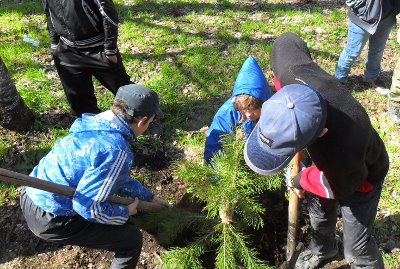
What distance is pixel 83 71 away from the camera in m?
4.04

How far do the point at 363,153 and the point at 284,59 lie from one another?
2.85ft

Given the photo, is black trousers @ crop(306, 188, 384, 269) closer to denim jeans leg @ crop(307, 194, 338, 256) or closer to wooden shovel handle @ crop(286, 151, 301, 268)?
denim jeans leg @ crop(307, 194, 338, 256)

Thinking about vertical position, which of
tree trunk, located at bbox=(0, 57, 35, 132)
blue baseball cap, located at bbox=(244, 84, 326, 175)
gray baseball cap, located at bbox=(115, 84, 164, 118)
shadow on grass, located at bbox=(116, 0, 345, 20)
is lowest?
tree trunk, located at bbox=(0, 57, 35, 132)

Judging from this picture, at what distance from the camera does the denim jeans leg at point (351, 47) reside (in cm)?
443

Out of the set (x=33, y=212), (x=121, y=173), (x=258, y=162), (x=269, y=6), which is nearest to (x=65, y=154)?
(x=121, y=173)

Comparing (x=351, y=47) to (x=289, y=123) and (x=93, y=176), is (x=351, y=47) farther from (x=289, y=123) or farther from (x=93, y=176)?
(x=93, y=176)

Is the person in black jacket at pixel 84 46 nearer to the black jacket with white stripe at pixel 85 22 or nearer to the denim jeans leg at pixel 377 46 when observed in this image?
the black jacket with white stripe at pixel 85 22

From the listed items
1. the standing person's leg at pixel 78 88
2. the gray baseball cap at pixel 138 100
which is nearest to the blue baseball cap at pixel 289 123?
the gray baseball cap at pixel 138 100

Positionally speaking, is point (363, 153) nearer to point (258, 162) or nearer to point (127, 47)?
point (258, 162)

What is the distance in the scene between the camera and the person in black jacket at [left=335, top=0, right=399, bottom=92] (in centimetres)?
416

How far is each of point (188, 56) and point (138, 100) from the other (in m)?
3.18

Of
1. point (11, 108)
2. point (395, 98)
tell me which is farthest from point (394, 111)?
point (11, 108)

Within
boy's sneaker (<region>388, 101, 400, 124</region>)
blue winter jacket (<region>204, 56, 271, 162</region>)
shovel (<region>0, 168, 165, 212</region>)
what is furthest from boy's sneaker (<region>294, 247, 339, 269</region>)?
boy's sneaker (<region>388, 101, 400, 124</region>)

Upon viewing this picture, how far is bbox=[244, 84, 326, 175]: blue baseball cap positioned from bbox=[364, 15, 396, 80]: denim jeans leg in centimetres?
317
